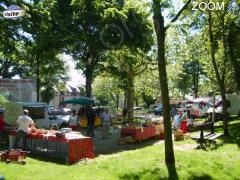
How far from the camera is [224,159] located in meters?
16.9

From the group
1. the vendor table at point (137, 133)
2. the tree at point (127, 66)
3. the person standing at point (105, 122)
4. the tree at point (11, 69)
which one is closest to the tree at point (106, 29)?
the tree at point (127, 66)

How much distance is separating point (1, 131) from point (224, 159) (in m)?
11.0

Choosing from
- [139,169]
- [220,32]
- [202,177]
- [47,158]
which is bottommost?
[202,177]

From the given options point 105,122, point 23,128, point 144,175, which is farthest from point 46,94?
point 144,175

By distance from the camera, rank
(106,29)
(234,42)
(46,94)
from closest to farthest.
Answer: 1. (234,42)
2. (106,29)
3. (46,94)

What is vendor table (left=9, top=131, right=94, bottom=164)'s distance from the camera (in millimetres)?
17469

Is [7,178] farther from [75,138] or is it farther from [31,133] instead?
[31,133]

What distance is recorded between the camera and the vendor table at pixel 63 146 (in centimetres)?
1747

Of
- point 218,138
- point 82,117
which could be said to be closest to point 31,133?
point 218,138

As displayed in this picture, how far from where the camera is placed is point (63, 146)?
1817 centimetres

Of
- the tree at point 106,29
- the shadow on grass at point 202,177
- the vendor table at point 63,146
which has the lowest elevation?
the shadow on grass at point 202,177

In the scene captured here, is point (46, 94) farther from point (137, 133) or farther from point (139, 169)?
point (139, 169)

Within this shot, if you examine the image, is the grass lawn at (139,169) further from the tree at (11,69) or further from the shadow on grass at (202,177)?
the tree at (11,69)

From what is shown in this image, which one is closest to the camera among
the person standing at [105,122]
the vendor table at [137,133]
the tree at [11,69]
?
the vendor table at [137,133]
